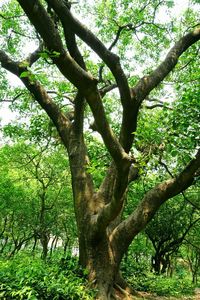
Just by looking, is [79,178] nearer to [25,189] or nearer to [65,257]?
[65,257]

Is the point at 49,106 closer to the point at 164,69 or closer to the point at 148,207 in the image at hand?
the point at 164,69

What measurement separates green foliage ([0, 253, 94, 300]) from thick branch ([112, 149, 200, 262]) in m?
1.16

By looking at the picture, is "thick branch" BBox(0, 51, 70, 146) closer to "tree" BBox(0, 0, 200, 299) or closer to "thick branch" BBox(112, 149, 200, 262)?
"tree" BBox(0, 0, 200, 299)

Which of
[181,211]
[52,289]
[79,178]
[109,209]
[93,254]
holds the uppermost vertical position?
[181,211]

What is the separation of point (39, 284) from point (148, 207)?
281cm

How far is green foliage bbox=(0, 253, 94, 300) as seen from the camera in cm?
582

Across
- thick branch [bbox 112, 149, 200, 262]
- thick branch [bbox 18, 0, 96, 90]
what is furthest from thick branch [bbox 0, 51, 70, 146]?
thick branch [bbox 18, 0, 96, 90]

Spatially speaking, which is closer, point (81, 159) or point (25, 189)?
point (81, 159)

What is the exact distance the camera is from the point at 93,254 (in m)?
7.47

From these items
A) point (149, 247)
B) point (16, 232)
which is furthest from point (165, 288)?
point (16, 232)

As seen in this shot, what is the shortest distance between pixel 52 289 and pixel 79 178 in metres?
2.71

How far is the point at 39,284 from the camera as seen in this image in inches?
243

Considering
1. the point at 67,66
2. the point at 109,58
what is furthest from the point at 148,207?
the point at 67,66

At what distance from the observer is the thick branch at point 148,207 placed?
7125 millimetres
